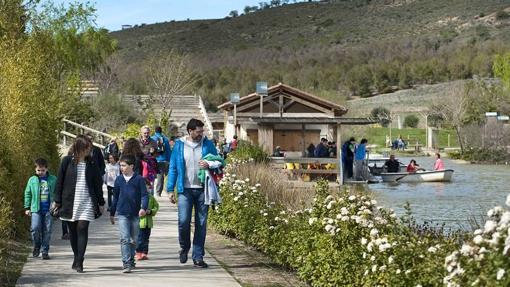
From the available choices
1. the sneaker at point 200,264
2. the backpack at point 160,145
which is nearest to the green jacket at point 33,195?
the sneaker at point 200,264

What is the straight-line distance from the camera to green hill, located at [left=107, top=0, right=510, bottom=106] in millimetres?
109688

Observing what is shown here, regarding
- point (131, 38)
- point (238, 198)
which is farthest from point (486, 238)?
point (131, 38)

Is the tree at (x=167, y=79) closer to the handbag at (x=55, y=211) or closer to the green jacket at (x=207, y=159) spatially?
the green jacket at (x=207, y=159)

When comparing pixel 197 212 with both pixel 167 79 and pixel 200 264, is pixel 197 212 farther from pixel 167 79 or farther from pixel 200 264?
pixel 167 79

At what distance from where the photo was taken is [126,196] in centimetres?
1161

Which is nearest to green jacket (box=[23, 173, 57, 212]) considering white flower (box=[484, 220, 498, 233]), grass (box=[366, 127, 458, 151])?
white flower (box=[484, 220, 498, 233])

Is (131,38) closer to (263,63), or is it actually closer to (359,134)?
(263,63)

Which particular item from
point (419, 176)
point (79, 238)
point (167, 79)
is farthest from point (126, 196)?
point (167, 79)

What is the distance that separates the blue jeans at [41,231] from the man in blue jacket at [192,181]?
1.78 meters

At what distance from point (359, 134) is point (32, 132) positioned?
64.6 meters

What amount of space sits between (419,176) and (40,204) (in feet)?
99.2

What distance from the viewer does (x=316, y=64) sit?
4641 inches

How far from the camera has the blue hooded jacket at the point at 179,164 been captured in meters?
12.0

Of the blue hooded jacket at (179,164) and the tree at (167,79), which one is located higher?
the tree at (167,79)
